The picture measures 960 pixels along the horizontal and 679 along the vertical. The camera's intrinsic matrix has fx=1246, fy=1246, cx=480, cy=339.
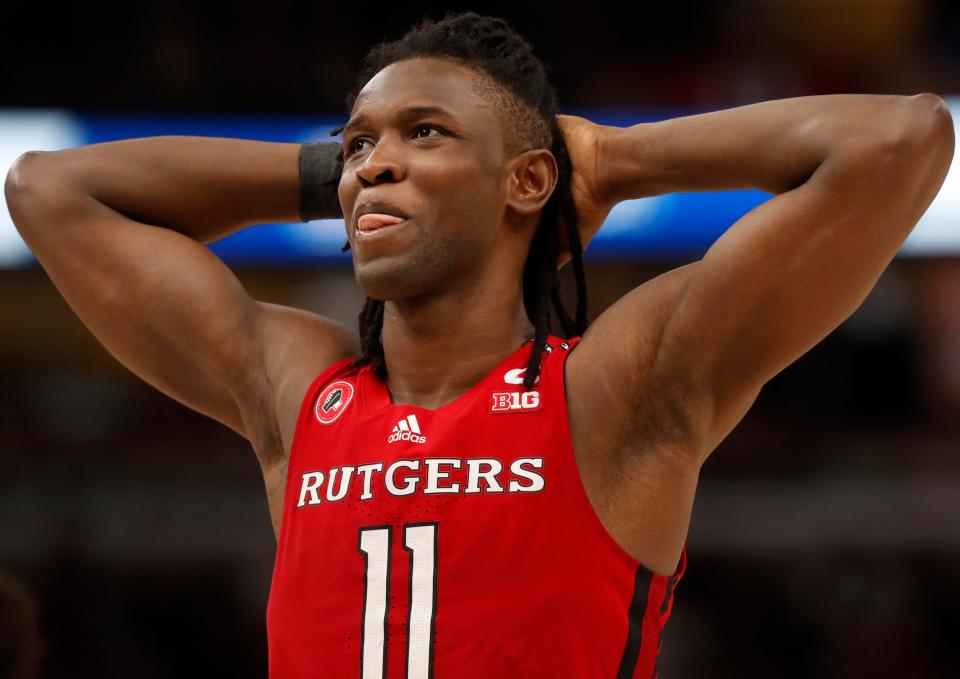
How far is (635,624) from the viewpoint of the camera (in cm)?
221

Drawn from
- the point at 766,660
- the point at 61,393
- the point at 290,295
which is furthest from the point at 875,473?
the point at 61,393

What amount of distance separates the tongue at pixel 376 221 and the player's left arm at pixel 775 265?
440mm

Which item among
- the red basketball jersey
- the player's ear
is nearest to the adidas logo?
the red basketball jersey

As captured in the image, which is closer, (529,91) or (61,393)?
(529,91)

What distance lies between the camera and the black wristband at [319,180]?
2697mm

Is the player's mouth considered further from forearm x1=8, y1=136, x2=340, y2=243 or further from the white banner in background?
the white banner in background

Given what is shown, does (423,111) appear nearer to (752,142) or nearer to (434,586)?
(752,142)

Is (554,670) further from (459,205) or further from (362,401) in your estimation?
(459,205)

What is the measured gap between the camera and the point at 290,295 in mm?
6656

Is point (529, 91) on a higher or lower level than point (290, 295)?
lower

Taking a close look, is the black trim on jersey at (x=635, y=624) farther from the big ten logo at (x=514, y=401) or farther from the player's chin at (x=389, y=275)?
the player's chin at (x=389, y=275)

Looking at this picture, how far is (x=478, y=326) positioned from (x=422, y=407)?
200 mm

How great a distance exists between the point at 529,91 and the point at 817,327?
79 centimetres

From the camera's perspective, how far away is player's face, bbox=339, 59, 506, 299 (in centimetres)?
235
